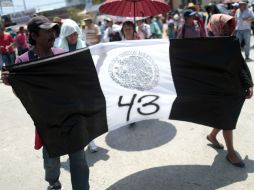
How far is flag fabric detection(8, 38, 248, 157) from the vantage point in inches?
120

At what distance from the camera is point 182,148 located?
4.44 m

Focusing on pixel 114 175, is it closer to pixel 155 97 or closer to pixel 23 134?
pixel 155 97

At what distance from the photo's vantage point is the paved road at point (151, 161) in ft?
12.0

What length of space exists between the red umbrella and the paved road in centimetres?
181

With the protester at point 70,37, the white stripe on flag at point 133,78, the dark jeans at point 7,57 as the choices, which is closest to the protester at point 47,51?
the white stripe on flag at point 133,78

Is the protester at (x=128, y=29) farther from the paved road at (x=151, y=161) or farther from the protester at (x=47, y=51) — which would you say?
the protester at (x=47, y=51)

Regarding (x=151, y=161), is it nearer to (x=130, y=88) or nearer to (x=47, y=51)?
(x=130, y=88)

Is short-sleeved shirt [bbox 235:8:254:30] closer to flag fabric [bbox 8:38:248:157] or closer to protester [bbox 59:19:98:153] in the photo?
protester [bbox 59:19:98:153]

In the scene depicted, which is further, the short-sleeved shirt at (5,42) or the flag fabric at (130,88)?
the short-sleeved shirt at (5,42)

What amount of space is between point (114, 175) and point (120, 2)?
2.98 metres

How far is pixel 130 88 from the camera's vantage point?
3.49 m

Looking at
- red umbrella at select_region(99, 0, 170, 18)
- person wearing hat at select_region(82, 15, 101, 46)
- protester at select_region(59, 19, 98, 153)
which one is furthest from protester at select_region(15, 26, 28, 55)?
protester at select_region(59, 19, 98, 153)

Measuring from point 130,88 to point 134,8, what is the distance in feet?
8.23

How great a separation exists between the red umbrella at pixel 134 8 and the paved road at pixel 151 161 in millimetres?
1810
